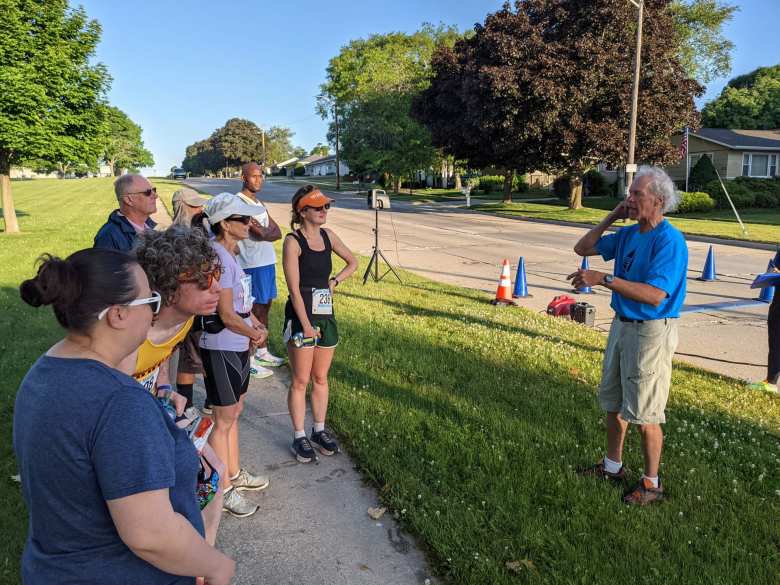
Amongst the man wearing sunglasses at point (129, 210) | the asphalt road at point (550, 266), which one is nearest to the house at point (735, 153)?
the asphalt road at point (550, 266)

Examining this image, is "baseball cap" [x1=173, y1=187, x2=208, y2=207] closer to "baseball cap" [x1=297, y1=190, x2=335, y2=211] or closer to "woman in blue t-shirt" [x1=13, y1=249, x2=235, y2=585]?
"baseball cap" [x1=297, y1=190, x2=335, y2=211]

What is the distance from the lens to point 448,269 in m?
13.4

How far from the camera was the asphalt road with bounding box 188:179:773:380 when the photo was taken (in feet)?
24.0

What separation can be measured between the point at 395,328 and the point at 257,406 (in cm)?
277

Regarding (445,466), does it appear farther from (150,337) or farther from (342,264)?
(342,264)

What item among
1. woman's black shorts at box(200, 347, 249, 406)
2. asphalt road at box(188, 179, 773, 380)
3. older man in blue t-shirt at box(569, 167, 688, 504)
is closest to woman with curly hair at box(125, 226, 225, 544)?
woman's black shorts at box(200, 347, 249, 406)

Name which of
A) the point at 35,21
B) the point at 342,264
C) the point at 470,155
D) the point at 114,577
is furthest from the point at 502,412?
the point at 470,155

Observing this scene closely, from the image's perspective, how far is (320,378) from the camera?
4.21 metres

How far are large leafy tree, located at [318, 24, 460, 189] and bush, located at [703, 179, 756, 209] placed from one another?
19.9 meters

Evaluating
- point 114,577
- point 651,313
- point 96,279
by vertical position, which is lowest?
point 114,577

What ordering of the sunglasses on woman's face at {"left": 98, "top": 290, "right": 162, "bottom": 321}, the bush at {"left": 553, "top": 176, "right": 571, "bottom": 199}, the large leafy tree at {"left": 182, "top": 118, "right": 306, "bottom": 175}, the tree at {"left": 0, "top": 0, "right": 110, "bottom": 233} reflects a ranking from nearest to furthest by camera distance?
the sunglasses on woman's face at {"left": 98, "top": 290, "right": 162, "bottom": 321}
the tree at {"left": 0, "top": 0, "right": 110, "bottom": 233}
the bush at {"left": 553, "top": 176, "right": 571, "bottom": 199}
the large leafy tree at {"left": 182, "top": 118, "right": 306, "bottom": 175}

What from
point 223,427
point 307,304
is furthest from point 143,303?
point 307,304

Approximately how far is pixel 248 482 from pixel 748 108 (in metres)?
64.3

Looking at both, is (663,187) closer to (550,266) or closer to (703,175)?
(550,266)
